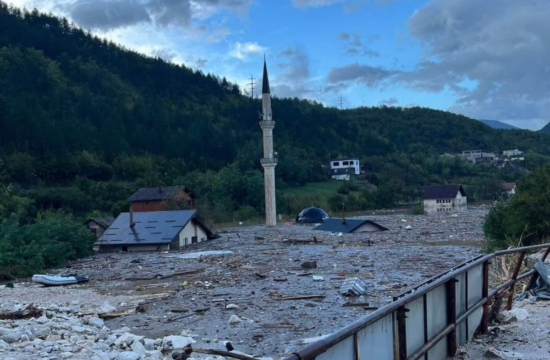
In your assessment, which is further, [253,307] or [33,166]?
[33,166]

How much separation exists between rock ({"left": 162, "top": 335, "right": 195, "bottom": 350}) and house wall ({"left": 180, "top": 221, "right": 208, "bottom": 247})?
22.2m

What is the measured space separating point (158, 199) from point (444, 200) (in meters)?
31.0

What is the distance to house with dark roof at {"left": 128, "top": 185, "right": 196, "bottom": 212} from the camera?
45.7 metres

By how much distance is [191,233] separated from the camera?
34062 millimetres

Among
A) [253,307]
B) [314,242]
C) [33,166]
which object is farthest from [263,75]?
[253,307]

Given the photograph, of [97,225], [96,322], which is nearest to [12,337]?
[96,322]

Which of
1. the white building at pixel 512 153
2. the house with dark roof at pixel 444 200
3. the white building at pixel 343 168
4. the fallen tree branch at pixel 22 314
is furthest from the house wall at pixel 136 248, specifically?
the white building at pixel 512 153

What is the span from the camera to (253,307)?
1394 cm

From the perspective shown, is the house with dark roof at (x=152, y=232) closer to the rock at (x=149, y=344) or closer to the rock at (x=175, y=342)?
the rock at (x=175, y=342)

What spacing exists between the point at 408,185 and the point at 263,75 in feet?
117

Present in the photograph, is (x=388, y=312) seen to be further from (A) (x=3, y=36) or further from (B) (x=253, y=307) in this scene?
(A) (x=3, y=36)

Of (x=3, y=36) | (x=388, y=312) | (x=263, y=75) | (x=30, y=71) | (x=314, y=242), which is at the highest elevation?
(x=3, y=36)

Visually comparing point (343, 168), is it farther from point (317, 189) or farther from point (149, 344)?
point (149, 344)

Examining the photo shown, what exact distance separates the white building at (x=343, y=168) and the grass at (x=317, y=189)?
3807 millimetres
